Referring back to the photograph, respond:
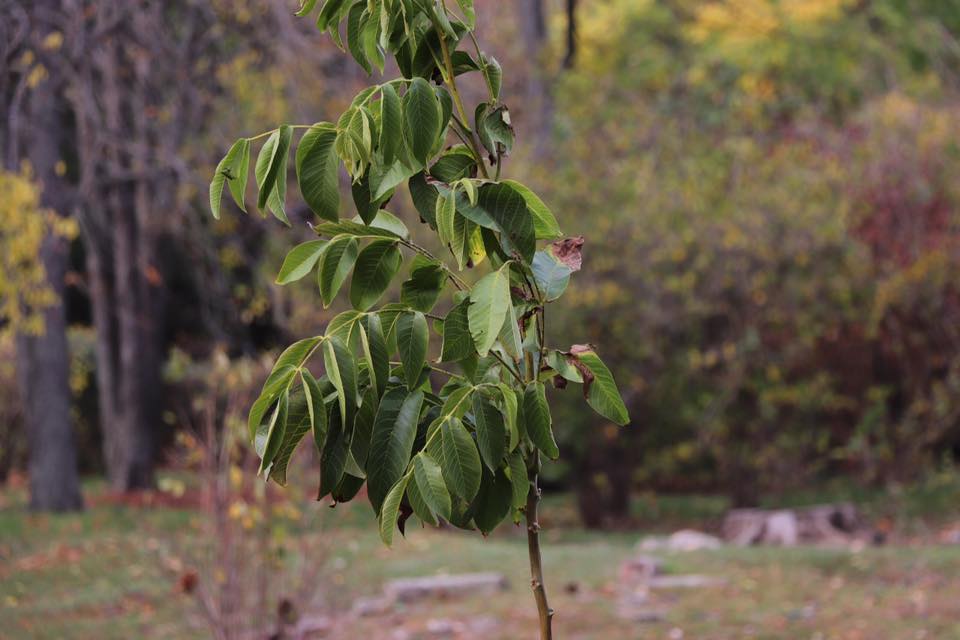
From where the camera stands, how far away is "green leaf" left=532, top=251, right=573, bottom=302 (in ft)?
6.84

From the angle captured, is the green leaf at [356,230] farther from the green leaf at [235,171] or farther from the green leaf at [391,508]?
the green leaf at [391,508]

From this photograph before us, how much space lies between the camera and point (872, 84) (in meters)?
21.1

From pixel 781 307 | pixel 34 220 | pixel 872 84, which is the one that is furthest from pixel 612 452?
pixel 872 84

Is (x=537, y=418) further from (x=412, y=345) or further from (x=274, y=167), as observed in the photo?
(x=274, y=167)

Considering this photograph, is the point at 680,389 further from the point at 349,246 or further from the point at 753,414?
the point at 349,246

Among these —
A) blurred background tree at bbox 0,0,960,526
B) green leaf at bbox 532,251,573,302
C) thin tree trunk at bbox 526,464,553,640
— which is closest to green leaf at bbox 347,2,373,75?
green leaf at bbox 532,251,573,302

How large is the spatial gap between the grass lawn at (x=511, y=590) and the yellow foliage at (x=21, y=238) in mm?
1919

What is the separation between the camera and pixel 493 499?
210 centimetres

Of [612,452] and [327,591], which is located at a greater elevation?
[612,452]

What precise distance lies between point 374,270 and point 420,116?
273mm

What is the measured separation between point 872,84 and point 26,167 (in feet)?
51.5

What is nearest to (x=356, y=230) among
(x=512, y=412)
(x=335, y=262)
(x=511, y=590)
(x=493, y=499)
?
(x=335, y=262)

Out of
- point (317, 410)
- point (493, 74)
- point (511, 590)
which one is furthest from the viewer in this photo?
point (511, 590)

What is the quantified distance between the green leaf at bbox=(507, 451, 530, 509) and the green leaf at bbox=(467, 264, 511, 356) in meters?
0.26
